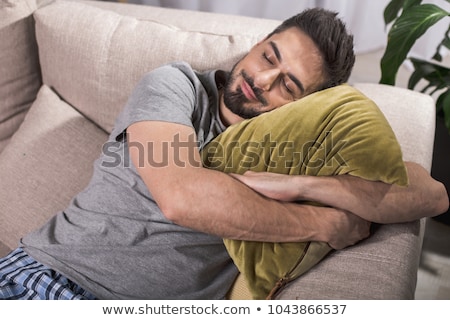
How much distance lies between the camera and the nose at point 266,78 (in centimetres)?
119

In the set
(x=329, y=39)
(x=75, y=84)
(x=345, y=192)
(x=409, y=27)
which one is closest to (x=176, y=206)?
(x=345, y=192)

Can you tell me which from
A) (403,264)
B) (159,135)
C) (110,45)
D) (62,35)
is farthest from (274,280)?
(62,35)

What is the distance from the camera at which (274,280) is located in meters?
1.05

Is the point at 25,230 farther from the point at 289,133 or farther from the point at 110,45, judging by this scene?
the point at 289,133

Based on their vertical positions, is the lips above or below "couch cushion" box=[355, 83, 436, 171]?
above

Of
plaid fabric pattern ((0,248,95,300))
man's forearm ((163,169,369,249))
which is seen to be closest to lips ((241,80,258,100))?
man's forearm ((163,169,369,249))

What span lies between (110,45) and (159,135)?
0.43 meters

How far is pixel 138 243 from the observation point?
1.13m

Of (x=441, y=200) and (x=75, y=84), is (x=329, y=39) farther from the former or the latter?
(x=75, y=84)

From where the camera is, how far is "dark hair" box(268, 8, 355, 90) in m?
1.20

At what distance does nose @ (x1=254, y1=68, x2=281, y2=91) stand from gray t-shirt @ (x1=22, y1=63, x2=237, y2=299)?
0.46ft

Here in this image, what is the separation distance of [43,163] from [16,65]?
0.28 metres

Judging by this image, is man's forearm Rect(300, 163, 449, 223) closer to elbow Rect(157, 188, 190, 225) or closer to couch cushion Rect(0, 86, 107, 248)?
elbow Rect(157, 188, 190, 225)

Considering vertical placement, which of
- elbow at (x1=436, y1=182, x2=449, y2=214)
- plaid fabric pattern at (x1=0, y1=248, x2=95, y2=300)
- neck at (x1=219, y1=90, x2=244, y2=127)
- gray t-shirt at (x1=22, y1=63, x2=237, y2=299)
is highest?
neck at (x1=219, y1=90, x2=244, y2=127)
